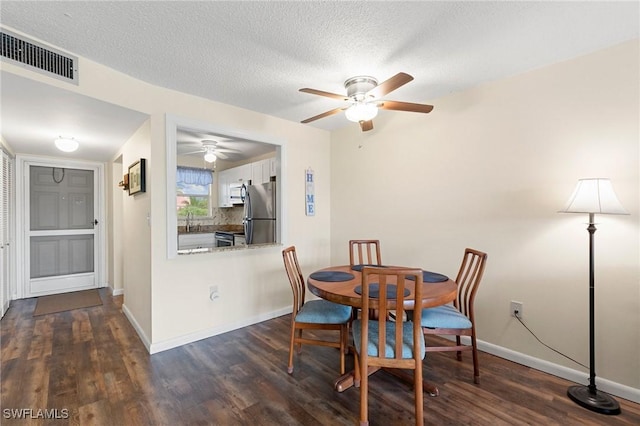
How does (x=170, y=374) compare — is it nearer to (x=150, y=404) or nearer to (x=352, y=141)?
(x=150, y=404)

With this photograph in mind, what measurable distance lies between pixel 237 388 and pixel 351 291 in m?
1.13

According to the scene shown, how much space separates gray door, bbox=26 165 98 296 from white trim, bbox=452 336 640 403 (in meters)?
5.66

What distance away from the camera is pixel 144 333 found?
9.20ft

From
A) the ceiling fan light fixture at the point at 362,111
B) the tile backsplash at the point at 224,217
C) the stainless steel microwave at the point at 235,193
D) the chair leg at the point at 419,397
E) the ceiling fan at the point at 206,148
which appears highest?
the ceiling fan at the point at 206,148

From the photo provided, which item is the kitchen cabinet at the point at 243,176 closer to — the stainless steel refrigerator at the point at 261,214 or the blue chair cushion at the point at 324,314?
the stainless steel refrigerator at the point at 261,214

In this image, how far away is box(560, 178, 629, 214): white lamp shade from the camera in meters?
1.84

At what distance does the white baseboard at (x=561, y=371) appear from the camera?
6.47 feet

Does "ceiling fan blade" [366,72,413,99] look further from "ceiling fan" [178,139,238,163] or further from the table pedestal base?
"ceiling fan" [178,139,238,163]

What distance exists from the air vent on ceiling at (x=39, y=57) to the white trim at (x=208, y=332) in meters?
2.32

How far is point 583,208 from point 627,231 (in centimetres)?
43

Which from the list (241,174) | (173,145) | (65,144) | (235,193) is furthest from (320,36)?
(235,193)

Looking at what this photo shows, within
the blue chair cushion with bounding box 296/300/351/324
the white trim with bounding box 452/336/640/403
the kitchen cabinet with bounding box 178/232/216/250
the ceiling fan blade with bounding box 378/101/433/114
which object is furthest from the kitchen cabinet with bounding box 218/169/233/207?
the white trim with bounding box 452/336/640/403

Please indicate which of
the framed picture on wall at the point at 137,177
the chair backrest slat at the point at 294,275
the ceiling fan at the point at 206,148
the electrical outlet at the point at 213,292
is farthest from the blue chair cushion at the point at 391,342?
the ceiling fan at the point at 206,148

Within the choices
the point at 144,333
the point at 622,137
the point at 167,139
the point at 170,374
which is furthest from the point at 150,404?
the point at 622,137
